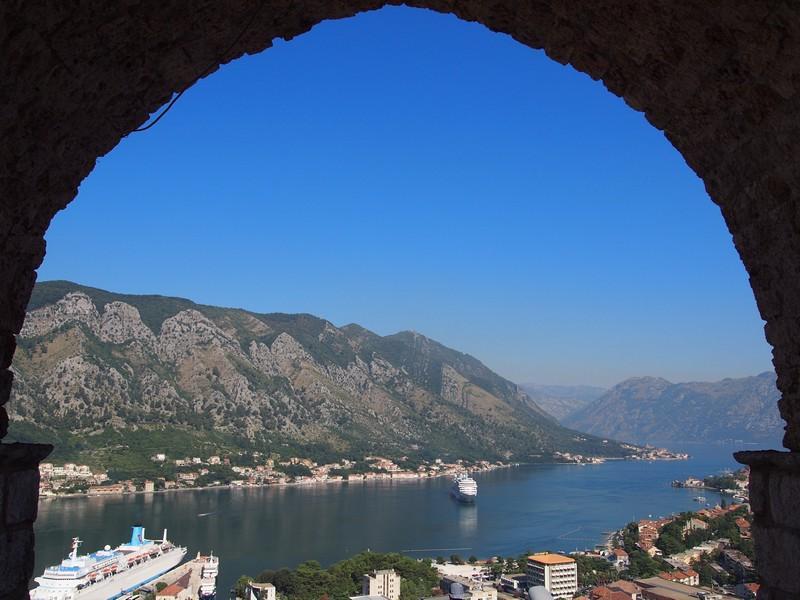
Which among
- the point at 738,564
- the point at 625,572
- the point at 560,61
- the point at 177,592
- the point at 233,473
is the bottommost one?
the point at 177,592

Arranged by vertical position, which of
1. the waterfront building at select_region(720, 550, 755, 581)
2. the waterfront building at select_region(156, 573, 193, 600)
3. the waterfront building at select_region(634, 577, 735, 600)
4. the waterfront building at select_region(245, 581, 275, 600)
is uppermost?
the waterfront building at select_region(634, 577, 735, 600)

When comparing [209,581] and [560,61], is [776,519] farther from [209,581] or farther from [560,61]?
[209,581]

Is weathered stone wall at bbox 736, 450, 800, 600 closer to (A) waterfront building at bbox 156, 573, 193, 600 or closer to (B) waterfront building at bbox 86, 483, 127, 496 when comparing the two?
(A) waterfront building at bbox 156, 573, 193, 600

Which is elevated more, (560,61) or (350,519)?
(560,61)

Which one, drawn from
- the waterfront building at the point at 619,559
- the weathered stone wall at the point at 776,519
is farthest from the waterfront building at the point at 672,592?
the weathered stone wall at the point at 776,519

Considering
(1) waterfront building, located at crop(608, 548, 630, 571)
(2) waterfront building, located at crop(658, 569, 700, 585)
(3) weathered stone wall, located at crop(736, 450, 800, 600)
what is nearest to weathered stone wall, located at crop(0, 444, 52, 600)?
(3) weathered stone wall, located at crop(736, 450, 800, 600)

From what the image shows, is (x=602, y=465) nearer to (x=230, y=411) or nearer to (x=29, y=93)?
(x=230, y=411)

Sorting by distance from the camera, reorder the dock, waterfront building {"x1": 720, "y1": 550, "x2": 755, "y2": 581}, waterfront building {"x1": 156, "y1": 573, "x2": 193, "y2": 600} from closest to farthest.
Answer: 1. waterfront building {"x1": 156, "y1": 573, "x2": 193, "y2": 600}
2. waterfront building {"x1": 720, "y1": 550, "x2": 755, "y2": 581}
3. the dock

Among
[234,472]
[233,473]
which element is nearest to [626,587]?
[233,473]
